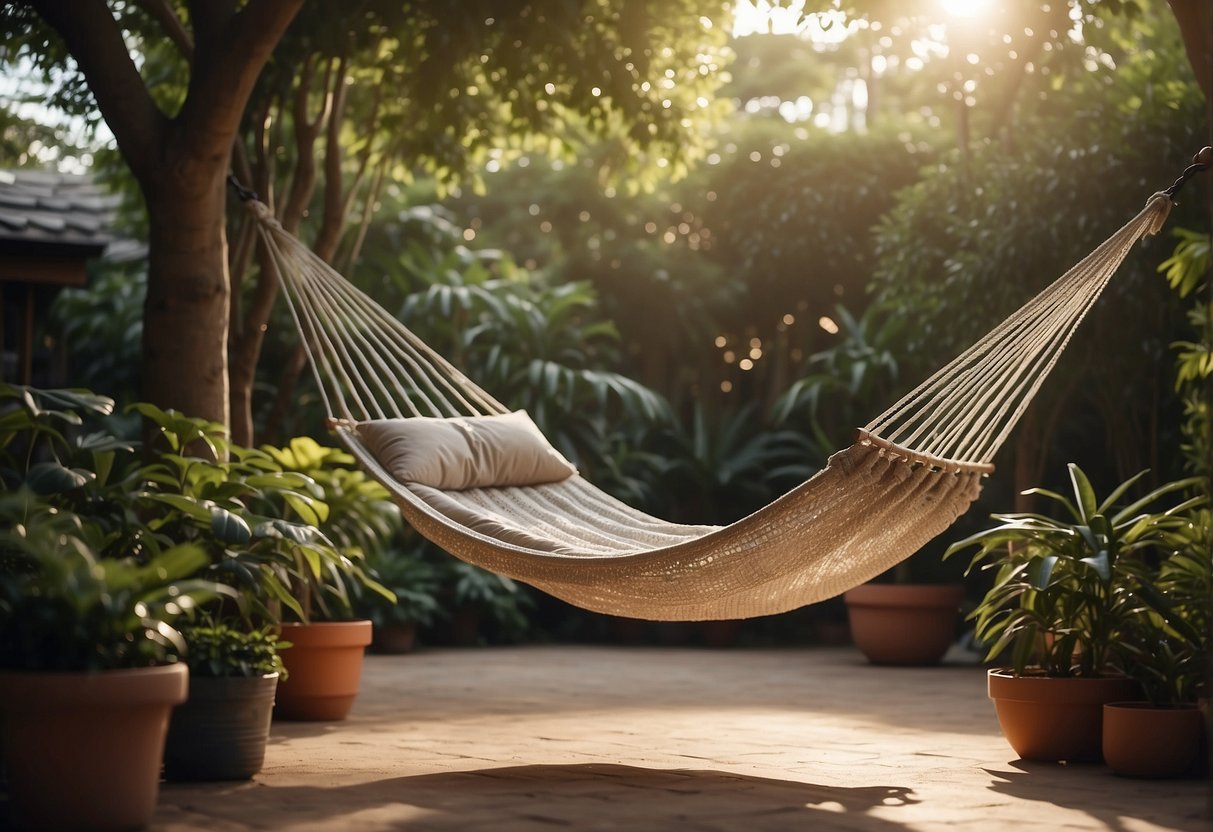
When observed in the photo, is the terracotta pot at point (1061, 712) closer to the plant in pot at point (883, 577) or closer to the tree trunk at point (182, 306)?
the tree trunk at point (182, 306)

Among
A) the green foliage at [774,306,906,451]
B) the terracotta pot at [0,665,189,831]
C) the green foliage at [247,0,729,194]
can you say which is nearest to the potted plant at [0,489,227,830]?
the terracotta pot at [0,665,189,831]

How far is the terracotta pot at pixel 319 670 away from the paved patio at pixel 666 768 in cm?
7

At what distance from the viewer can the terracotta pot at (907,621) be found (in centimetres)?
593

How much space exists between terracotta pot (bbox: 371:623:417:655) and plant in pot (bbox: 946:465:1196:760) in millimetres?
3539

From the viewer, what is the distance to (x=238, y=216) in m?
5.55

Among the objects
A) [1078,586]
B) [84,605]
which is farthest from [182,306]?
[1078,586]

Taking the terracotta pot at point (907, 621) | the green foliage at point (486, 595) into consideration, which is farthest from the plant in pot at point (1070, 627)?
the green foliage at point (486, 595)

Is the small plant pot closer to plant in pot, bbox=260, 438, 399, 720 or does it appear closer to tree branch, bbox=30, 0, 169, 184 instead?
plant in pot, bbox=260, 438, 399, 720

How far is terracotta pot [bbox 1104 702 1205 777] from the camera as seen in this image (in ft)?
9.68

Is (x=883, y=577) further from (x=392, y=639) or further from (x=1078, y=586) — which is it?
(x=1078, y=586)

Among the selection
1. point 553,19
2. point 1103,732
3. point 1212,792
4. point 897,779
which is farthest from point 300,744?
point 553,19

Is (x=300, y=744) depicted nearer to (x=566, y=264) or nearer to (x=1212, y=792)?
(x=1212, y=792)

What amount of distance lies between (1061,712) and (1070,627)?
197 millimetres

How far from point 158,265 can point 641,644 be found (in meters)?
4.00
